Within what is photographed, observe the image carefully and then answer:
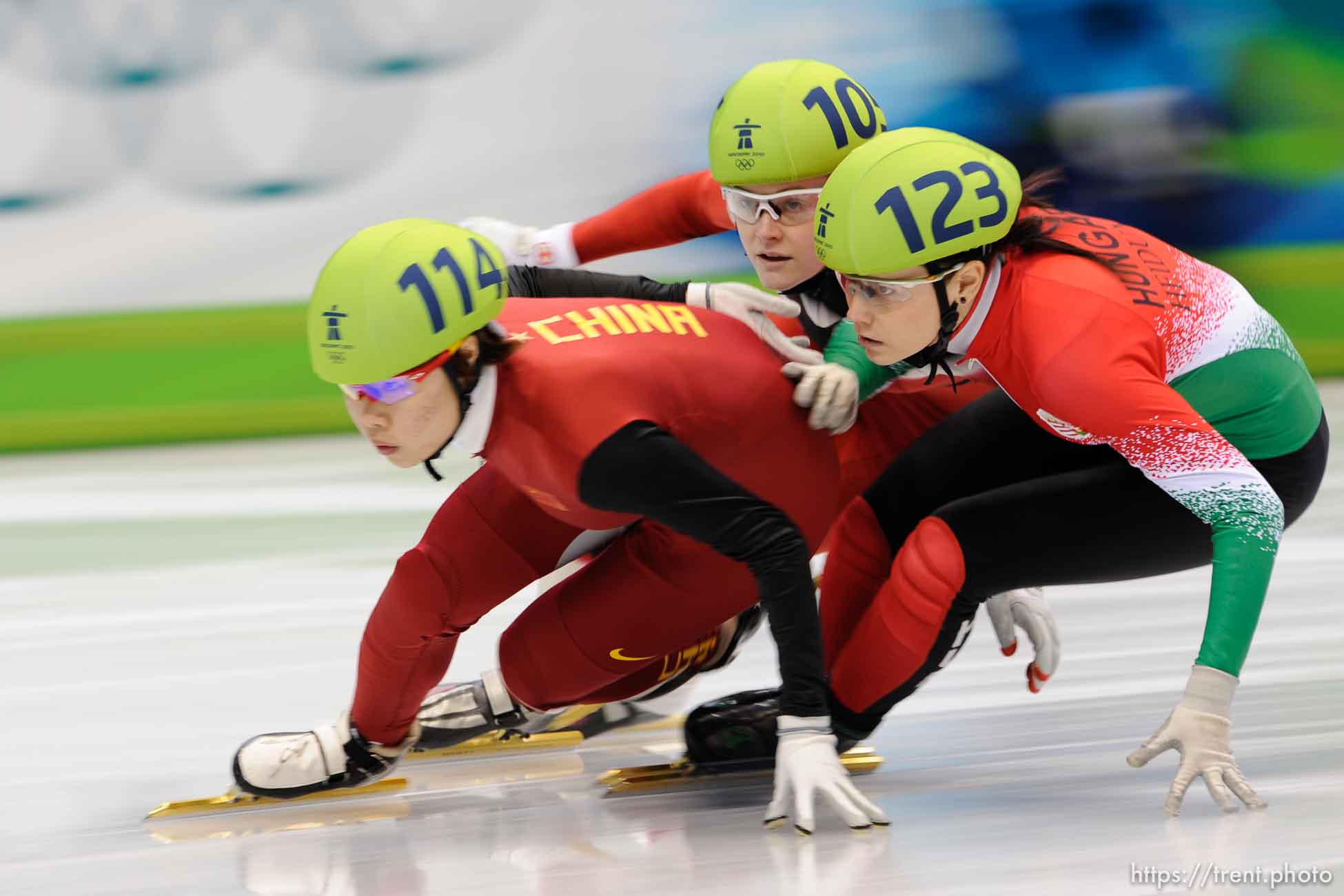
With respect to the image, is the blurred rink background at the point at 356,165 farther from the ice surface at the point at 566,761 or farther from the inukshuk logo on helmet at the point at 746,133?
the inukshuk logo on helmet at the point at 746,133

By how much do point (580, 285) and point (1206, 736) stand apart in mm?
1357

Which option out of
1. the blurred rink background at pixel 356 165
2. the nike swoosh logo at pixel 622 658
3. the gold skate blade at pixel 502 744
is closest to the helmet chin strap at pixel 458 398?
the nike swoosh logo at pixel 622 658

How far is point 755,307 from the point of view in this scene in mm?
2691

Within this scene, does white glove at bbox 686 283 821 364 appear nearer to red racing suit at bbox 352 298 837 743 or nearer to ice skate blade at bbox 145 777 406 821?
red racing suit at bbox 352 298 837 743

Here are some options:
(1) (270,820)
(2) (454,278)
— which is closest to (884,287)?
(2) (454,278)

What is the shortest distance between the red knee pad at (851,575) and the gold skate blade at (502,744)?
0.58 m

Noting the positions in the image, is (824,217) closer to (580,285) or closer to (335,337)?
(580,285)

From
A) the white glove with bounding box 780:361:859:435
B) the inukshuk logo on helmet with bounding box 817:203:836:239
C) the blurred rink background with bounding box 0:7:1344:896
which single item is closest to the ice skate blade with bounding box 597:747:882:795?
the white glove with bounding box 780:361:859:435

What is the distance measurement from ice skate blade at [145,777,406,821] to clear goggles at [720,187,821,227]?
1.24 meters

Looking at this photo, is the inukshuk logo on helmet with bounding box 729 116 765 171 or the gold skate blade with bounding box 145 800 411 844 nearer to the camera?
the gold skate blade with bounding box 145 800 411 844

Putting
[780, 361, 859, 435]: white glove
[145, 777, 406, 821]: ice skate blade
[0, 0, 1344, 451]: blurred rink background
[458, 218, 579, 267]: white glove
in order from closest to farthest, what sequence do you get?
[780, 361, 859, 435]: white glove < [145, 777, 406, 821]: ice skate blade < [458, 218, 579, 267]: white glove < [0, 0, 1344, 451]: blurred rink background

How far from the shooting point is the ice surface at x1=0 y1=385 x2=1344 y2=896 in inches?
88.2

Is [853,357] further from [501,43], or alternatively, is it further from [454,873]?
[501,43]

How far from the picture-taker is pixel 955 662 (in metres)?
3.37
